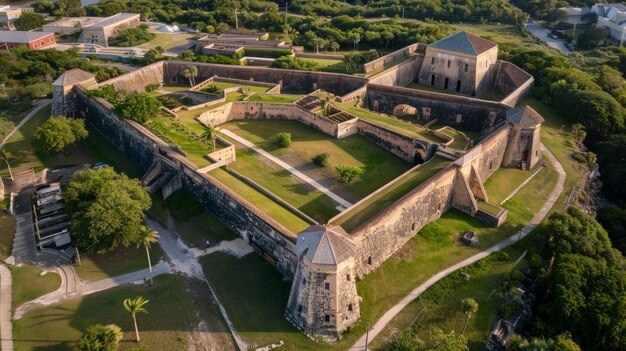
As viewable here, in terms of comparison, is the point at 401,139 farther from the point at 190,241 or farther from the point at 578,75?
the point at 578,75

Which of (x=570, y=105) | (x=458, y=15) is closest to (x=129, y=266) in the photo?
(x=570, y=105)

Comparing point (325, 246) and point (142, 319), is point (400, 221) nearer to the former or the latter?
point (325, 246)

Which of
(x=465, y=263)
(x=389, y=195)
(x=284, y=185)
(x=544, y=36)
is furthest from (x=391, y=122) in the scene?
(x=544, y=36)

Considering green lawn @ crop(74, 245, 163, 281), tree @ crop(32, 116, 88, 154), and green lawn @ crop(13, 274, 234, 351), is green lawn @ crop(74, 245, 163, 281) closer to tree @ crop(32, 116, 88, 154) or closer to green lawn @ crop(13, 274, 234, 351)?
green lawn @ crop(13, 274, 234, 351)

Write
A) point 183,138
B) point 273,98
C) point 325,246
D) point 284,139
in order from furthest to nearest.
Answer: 1. point 273,98
2. point 284,139
3. point 183,138
4. point 325,246

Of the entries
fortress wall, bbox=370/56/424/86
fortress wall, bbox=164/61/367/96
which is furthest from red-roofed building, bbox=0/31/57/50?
fortress wall, bbox=370/56/424/86
